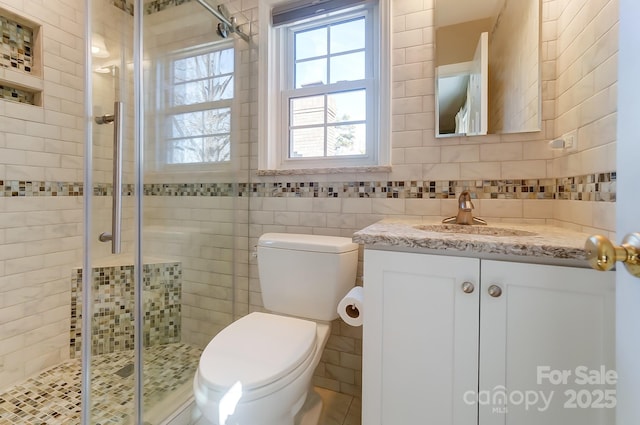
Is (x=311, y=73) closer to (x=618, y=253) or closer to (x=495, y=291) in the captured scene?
(x=495, y=291)

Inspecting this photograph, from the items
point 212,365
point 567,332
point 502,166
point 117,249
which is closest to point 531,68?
point 502,166

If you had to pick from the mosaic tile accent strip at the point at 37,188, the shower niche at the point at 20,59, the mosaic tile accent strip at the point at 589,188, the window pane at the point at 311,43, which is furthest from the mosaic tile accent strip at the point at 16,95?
the mosaic tile accent strip at the point at 589,188

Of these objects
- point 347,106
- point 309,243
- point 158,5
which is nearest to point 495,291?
point 309,243

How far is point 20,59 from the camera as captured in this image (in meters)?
1.62

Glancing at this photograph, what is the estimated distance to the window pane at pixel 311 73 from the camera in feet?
5.55

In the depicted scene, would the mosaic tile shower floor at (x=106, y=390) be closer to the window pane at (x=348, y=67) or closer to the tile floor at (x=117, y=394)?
the tile floor at (x=117, y=394)

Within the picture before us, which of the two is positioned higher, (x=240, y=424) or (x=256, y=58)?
(x=256, y=58)

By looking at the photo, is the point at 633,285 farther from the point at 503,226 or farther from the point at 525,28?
the point at 525,28

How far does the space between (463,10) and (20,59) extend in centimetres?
239

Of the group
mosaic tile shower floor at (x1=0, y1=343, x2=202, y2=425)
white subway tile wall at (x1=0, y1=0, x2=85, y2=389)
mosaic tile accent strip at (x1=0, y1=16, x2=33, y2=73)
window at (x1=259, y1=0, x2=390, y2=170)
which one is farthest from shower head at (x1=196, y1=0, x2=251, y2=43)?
mosaic tile shower floor at (x1=0, y1=343, x2=202, y2=425)

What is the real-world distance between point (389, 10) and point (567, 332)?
1.54 metres

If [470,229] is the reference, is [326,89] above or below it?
above

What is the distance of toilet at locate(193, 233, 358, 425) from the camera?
90cm

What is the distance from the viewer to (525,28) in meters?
1.24
